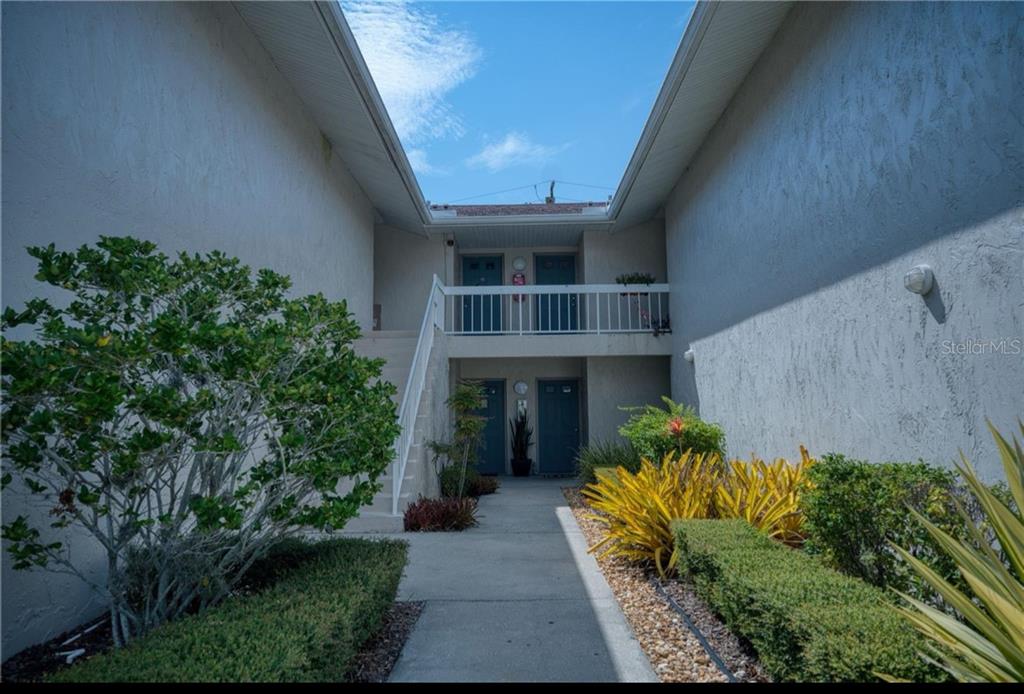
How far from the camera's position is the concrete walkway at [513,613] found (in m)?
3.26

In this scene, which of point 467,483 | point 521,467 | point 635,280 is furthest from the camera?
point 521,467

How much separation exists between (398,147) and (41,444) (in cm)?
731

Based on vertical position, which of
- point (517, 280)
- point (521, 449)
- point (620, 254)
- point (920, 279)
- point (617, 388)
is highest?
point (620, 254)

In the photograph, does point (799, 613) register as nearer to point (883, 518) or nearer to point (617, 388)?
point (883, 518)

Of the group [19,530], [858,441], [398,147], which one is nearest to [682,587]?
[858,441]

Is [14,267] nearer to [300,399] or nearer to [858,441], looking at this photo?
[300,399]

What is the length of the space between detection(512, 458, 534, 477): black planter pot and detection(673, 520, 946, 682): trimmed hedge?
Result: 8992 mm

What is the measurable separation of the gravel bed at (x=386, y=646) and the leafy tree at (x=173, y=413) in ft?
2.83

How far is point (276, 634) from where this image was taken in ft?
8.19

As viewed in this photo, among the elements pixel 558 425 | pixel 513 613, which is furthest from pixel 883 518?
pixel 558 425

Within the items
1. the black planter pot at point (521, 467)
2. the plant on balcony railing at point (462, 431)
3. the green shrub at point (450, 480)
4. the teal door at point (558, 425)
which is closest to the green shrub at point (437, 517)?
the plant on balcony railing at point (462, 431)

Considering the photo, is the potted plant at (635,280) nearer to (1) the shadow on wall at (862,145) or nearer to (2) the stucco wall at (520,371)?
(2) the stucco wall at (520,371)

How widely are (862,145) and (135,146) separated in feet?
20.2

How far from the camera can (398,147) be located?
8.93 m
